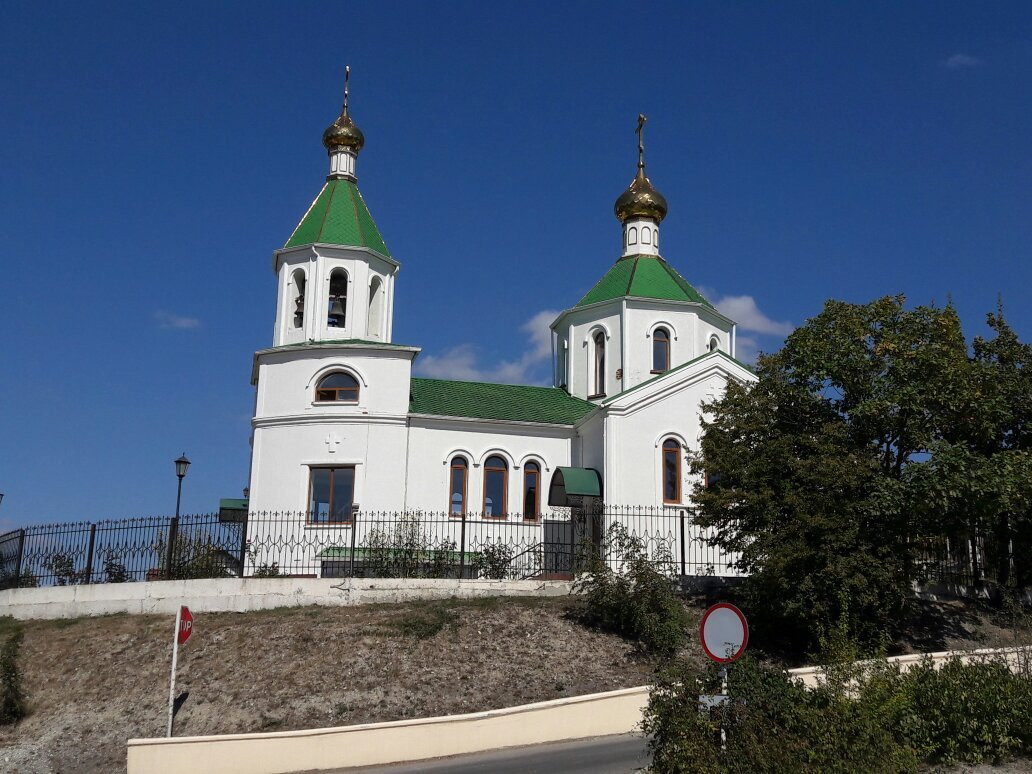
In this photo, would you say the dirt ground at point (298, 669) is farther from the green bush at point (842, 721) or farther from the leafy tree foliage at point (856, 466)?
the green bush at point (842, 721)

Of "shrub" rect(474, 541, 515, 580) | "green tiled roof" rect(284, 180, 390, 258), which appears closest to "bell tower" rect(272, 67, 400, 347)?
"green tiled roof" rect(284, 180, 390, 258)

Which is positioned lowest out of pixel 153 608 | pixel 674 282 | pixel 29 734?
pixel 29 734

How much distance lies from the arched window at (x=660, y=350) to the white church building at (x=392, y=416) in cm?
31

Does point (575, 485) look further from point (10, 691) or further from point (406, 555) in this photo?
point (10, 691)

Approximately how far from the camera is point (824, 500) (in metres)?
19.6

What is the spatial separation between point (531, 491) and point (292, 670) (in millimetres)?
11512

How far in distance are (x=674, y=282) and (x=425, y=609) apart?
50.5 feet

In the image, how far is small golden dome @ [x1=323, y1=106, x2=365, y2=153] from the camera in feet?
99.6

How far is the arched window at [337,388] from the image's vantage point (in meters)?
27.3

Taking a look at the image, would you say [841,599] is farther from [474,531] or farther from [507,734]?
[474,531]

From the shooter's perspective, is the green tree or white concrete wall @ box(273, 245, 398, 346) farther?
white concrete wall @ box(273, 245, 398, 346)

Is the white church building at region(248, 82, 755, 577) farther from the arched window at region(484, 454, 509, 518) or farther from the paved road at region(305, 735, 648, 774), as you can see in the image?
the paved road at region(305, 735, 648, 774)

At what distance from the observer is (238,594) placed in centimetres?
2127

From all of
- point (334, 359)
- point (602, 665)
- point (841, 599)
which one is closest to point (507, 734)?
point (602, 665)
